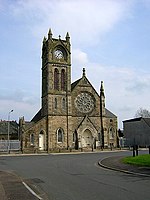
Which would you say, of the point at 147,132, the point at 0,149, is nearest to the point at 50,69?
the point at 0,149

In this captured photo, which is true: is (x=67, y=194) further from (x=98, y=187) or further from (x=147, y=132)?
(x=147, y=132)

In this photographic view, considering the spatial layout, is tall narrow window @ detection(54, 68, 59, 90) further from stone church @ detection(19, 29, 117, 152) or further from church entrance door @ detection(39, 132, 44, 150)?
church entrance door @ detection(39, 132, 44, 150)

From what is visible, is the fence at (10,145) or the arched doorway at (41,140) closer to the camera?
the fence at (10,145)

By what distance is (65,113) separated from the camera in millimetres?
58562

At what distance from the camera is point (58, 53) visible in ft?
202

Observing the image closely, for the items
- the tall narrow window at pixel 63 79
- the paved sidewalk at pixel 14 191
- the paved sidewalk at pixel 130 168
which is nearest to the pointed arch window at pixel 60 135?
the tall narrow window at pixel 63 79

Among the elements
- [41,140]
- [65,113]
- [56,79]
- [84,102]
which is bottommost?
[41,140]

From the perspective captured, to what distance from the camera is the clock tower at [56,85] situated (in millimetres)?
57375

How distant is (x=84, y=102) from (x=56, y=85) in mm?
7065

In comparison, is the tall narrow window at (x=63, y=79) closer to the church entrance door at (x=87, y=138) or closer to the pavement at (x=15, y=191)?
the church entrance door at (x=87, y=138)

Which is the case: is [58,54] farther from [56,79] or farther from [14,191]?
[14,191]

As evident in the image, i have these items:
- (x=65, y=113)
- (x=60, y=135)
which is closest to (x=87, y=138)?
(x=60, y=135)

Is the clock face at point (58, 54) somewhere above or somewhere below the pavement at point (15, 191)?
above

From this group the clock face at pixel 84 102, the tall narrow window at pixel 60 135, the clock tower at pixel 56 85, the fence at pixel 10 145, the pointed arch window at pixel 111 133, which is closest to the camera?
the fence at pixel 10 145
